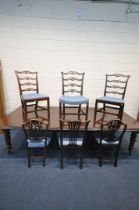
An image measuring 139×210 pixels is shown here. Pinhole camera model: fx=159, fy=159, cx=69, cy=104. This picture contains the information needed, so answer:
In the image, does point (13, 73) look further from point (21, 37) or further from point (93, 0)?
point (93, 0)

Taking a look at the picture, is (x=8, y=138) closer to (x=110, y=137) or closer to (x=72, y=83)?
(x=110, y=137)

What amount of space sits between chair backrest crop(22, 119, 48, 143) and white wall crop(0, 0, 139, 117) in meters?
1.38

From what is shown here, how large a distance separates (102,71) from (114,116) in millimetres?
1070

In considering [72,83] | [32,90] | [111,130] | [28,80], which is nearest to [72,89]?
[72,83]

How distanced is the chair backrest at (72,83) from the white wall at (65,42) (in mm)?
136

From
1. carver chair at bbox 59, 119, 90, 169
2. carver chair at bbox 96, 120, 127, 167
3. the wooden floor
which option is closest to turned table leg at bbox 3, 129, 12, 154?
the wooden floor

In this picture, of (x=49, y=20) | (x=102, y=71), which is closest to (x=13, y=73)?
(x=49, y=20)

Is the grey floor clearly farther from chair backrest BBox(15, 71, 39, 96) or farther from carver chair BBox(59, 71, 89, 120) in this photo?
chair backrest BBox(15, 71, 39, 96)

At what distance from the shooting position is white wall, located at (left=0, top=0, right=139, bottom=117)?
10.1 feet

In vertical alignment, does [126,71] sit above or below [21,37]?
below

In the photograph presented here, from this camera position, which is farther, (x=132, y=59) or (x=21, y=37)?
(x=132, y=59)

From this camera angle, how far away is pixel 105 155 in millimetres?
2602

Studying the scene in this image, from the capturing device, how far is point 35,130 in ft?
7.07

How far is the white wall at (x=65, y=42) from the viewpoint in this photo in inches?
121
